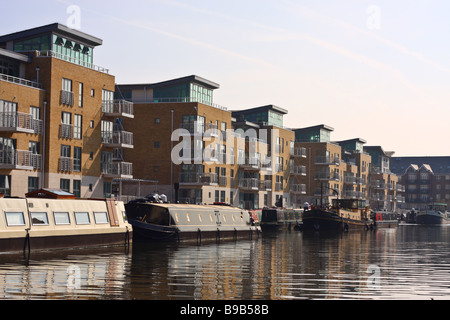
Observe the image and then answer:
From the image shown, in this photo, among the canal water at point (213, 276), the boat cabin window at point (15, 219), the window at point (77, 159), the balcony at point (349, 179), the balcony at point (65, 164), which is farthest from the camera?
the balcony at point (349, 179)

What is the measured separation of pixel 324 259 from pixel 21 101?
2614 centimetres

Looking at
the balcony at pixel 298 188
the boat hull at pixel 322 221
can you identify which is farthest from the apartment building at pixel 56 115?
the balcony at pixel 298 188

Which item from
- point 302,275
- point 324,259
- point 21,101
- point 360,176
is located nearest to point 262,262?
point 324,259

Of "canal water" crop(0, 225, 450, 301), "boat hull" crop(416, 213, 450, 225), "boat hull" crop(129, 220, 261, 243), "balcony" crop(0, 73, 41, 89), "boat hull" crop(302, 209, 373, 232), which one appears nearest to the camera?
"canal water" crop(0, 225, 450, 301)

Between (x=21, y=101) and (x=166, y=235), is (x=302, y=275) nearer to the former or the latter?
(x=166, y=235)

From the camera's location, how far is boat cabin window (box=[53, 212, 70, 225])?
112ft

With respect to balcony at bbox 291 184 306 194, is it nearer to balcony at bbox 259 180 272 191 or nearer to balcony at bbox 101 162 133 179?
balcony at bbox 259 180 272 191

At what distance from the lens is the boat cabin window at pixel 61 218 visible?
34.1 metres

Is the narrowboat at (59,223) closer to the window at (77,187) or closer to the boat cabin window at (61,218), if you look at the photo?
the boat cabin window at (61,218)

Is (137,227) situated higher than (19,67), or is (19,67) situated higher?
(19,67)

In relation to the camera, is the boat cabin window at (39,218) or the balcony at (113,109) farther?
the balcony at (113,109)

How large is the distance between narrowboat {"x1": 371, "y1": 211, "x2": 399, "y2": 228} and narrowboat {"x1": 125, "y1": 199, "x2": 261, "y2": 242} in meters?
55.8

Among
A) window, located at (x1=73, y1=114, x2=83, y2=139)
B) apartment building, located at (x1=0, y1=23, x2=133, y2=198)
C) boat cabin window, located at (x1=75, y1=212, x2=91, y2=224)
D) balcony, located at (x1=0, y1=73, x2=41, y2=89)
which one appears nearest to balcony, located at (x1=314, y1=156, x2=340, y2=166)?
apartment building, located at (x1=0, y1=23, x2=133, y2=198)

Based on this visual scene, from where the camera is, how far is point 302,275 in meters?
26.2
